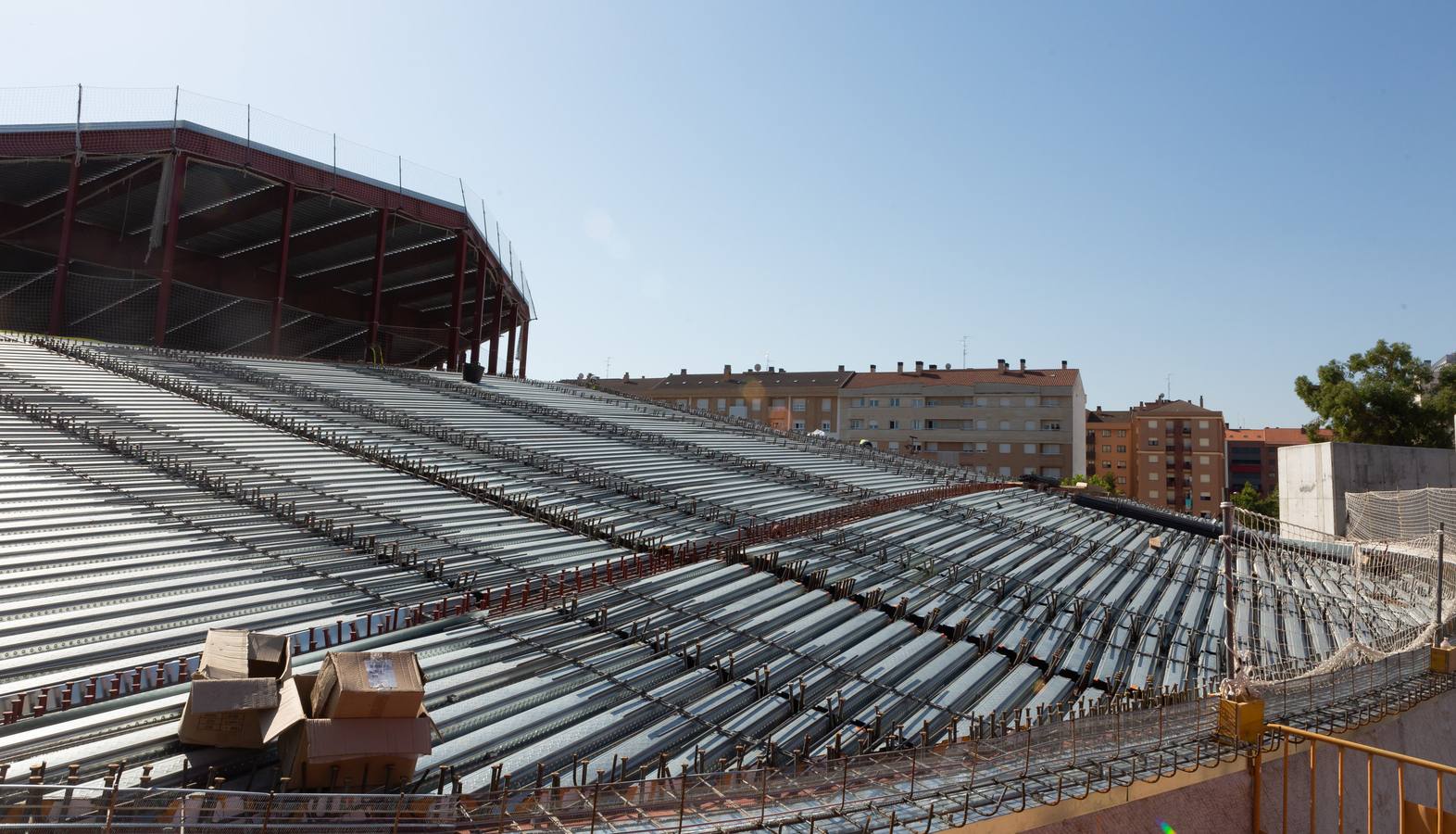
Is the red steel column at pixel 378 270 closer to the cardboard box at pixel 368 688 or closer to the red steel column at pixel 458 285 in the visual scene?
the red steel column at pixel 458 285

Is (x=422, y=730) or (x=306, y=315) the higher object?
(x=306, y=315)

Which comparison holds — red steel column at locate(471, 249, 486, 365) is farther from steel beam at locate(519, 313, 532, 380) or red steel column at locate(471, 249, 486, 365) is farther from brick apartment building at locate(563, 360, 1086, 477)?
brick apartment building at locate(563, 360, 1086, 477)

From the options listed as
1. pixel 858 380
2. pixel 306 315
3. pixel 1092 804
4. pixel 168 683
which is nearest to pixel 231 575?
pixel 168 683

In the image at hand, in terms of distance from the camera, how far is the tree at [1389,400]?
125ft

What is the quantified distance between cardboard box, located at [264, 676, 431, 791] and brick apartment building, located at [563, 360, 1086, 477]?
55.9 m

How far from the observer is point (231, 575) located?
351 inches

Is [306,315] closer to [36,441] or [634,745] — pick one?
[36,441]

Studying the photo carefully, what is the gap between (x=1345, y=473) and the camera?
73.5ft

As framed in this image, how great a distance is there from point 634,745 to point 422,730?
1893mm

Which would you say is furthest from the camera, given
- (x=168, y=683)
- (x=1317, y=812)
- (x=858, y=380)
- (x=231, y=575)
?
(x=858, y=380)

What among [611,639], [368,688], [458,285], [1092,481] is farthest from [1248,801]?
[1092,481]

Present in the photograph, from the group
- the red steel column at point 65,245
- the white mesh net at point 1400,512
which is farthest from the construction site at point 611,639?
the red steel column at point 65,245

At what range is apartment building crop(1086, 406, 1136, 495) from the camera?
84.6 metres

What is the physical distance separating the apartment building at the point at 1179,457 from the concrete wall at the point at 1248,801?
249 feet
